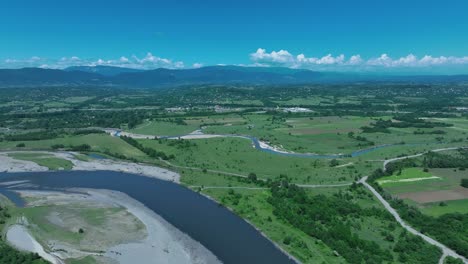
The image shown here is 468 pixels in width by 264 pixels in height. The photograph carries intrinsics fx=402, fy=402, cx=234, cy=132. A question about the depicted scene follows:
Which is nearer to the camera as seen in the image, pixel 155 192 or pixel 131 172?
pixel 155 192

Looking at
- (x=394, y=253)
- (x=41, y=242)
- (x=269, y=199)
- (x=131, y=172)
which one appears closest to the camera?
(x=394, y=253)

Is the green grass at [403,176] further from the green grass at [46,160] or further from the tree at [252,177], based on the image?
the green grass at [46,160]

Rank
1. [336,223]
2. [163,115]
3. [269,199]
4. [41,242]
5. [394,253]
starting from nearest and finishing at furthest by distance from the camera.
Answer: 1. [394,253]
2. [41,242]
3. [336,223]
4. [269,199]
5. [163,115]

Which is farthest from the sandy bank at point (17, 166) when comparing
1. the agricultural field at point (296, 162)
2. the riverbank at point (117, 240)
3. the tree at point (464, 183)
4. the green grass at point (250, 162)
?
the tree at point (464, 183)

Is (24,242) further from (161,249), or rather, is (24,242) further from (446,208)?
(446,208)

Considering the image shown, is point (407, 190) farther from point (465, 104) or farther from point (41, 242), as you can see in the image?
point (465, 104)

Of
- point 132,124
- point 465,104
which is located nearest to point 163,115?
point 132,124

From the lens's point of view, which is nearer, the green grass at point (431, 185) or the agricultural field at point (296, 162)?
the agricultural field at point (296, 162)
